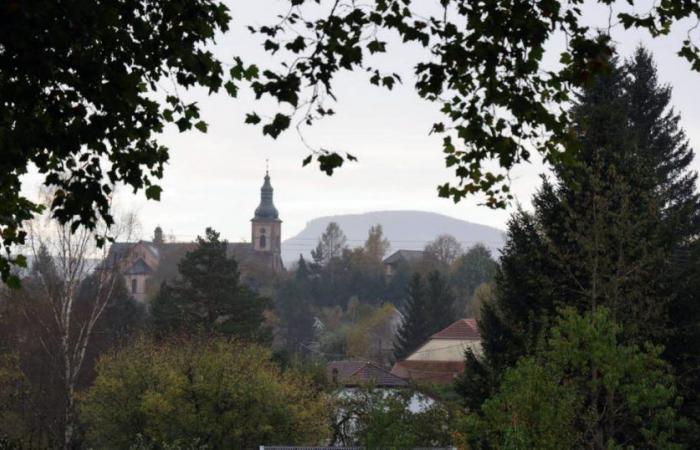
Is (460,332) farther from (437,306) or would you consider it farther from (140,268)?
(140,268)

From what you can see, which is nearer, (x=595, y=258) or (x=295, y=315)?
(x=595, y=258)

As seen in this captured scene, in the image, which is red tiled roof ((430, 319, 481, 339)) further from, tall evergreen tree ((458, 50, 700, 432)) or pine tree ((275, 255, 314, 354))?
pine tree ((275, 255, 314, 354))

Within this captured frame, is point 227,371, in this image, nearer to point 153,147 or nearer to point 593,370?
point 593,370

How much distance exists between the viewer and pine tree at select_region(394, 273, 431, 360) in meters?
102

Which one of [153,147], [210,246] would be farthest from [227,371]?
[153,147]

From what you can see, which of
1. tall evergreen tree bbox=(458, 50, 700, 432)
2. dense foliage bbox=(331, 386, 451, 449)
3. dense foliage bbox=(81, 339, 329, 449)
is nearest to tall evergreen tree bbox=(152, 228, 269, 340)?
dense foliage bbox=(331, 386, 451, 449)

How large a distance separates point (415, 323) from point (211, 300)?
131 ft

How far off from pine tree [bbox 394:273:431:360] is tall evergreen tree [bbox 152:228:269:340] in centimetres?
3572

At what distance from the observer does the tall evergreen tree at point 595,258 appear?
3328 centimetres

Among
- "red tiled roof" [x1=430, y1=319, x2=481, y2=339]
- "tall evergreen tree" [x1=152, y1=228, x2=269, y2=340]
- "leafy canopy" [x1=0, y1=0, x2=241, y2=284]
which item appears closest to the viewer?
"leafy canopy" [x1=0, y1=0, x2=241, y2=284]

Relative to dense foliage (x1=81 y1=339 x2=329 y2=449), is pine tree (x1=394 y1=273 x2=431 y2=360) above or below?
above

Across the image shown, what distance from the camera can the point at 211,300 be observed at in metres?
66.1

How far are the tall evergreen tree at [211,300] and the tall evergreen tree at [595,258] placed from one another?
28715 mm

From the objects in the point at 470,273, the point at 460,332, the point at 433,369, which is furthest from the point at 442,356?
the point at 470,273
